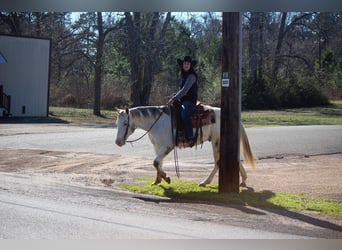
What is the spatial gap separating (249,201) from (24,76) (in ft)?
59.3

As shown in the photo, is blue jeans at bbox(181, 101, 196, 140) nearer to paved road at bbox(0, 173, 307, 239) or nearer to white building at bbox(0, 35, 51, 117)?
paved road at bbox(0, 173, 307, 239)

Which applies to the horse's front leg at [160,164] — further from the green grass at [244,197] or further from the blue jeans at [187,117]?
the blue jeans at [187,117]

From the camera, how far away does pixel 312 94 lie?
27.2 m

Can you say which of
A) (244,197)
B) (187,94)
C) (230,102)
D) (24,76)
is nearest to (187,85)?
(187,94)

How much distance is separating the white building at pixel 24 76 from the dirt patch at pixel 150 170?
848cm

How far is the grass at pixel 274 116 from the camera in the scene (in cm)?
2202

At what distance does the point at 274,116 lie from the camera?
88.0 feet

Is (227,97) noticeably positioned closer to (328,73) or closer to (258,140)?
(258,140)

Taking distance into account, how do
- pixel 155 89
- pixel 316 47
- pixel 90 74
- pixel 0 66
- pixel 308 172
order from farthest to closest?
pixel 316 47, pixel 0 66, pixel 90 74, pixel 155 89, pixel 308 172

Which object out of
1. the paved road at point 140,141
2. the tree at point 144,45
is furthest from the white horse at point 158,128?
the tree at point 144,45

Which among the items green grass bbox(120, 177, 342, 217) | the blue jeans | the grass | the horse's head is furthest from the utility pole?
the grass

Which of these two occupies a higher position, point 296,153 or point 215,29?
point 215,29

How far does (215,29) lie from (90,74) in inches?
204
